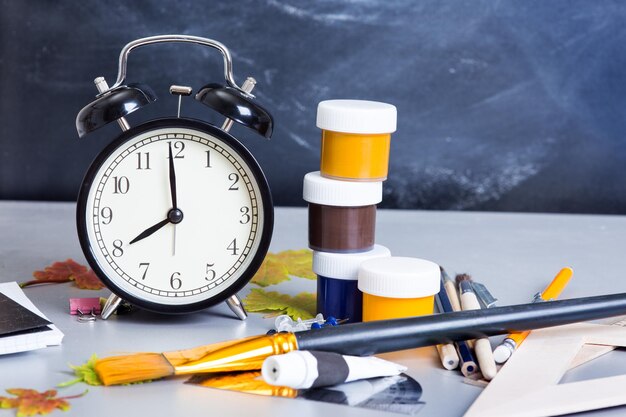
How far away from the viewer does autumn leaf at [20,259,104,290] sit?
1350 millimetres

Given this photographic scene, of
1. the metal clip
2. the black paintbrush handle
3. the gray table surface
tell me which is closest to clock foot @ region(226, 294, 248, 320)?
the gray table surface

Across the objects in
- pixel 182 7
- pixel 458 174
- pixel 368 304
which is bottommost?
pixel 368 304

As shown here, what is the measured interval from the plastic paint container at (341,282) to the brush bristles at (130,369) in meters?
0.28

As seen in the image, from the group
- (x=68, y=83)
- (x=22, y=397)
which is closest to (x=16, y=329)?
(x=22, y=397)

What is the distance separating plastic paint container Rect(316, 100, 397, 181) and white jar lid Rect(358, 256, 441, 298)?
0.42ft

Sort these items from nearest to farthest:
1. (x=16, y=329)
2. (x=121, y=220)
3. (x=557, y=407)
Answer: (x=557, y=407) → (x=16, y=329) → (x=121, y=220)

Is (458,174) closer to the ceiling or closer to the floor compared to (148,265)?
closer to the ceiling

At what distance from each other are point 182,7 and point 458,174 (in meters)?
0.68

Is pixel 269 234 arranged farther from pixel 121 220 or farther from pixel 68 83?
pixel 68 83

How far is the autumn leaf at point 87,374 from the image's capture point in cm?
98

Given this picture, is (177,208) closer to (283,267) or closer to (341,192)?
(341,192)

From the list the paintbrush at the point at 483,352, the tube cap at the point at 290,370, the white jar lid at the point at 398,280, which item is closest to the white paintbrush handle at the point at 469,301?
the paintbrush at the point at 483,352

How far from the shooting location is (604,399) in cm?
95

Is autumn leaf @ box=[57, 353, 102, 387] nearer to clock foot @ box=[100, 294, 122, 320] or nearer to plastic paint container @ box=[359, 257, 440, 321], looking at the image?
clock foot @ box=[100, 294, 122, 320]
